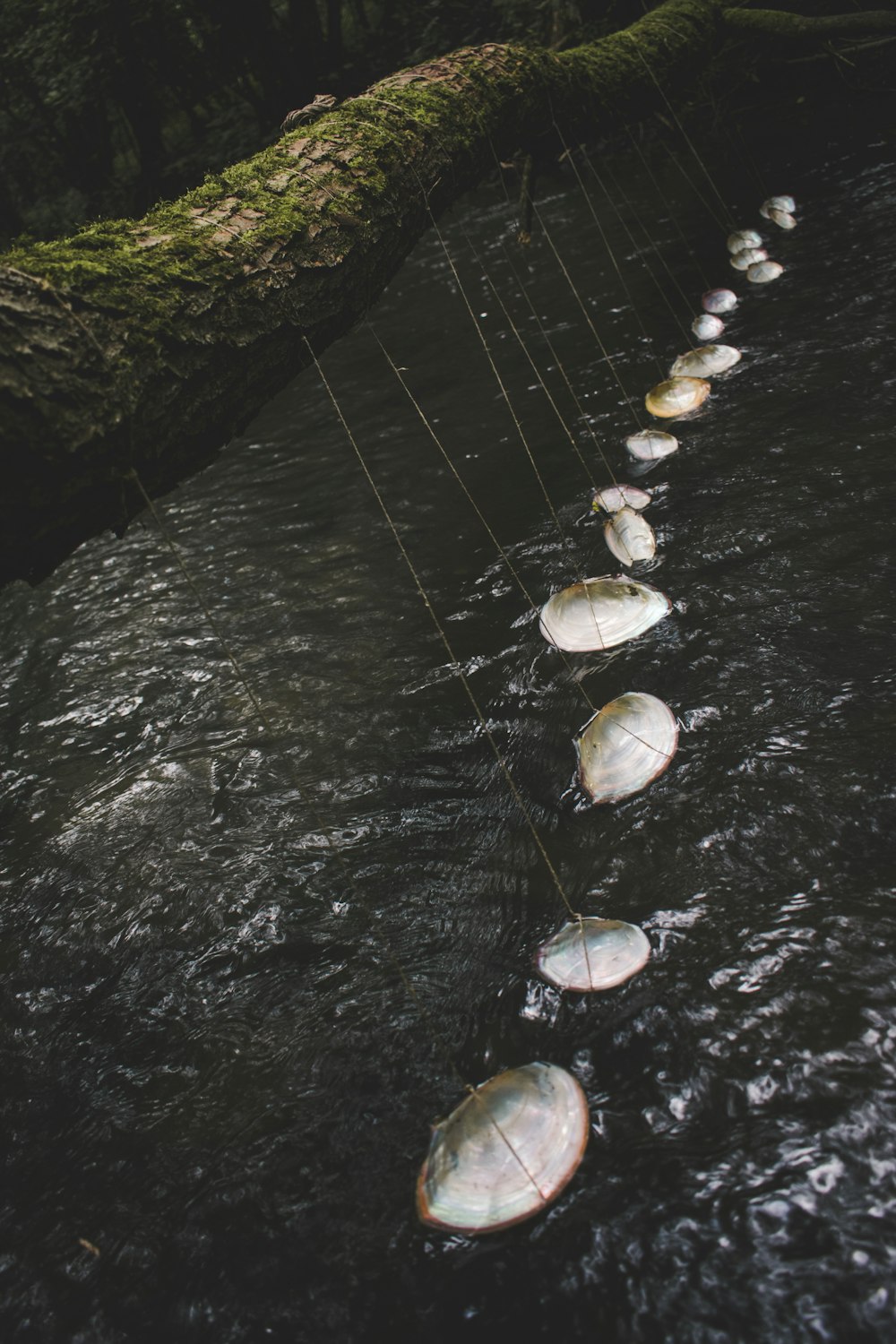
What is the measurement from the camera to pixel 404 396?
8180 mm

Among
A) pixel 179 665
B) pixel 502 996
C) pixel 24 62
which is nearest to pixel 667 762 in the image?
pixel 502 996

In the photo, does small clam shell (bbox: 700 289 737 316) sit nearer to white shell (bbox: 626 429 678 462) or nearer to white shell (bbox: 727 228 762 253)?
white shell (bbox: 727 228 762 253)

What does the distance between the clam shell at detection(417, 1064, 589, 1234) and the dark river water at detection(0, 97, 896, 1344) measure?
0.19 ft

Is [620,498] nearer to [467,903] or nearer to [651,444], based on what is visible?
[651,444]

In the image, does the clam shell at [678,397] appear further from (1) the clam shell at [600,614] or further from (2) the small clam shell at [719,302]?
(1) the clam shell at [600,614]

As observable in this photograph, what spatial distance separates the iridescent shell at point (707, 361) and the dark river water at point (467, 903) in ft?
0.35

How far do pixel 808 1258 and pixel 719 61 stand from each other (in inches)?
398

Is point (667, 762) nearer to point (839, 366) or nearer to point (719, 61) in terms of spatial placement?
point (839, 366)

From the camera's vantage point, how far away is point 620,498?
5125mm

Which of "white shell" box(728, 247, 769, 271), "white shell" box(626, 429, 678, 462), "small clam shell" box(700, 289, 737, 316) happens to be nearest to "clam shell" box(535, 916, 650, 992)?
"white shell" box(626, 429, 678, 462)

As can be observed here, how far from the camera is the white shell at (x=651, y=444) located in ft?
18.1

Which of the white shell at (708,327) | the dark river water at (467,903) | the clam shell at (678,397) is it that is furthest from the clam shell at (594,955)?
the white shell at (708,327)

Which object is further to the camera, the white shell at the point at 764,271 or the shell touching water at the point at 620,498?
the white shell at the point at 764,271

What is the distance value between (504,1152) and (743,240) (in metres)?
7.78
